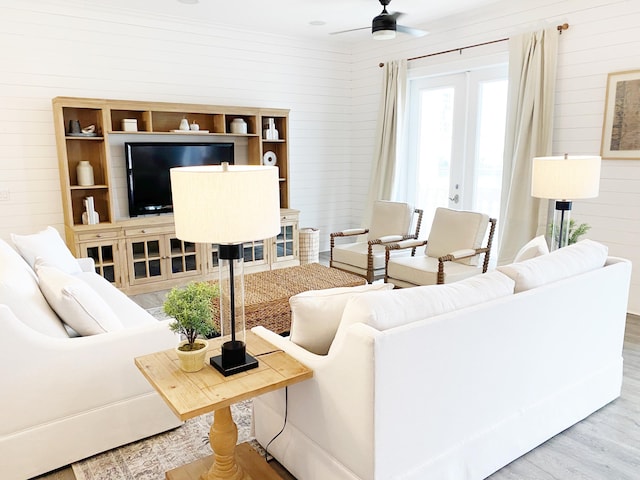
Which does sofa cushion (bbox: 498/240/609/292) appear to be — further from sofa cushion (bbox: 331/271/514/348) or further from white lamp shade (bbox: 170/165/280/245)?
white lamp shade (bbox: 170/165/280/245)

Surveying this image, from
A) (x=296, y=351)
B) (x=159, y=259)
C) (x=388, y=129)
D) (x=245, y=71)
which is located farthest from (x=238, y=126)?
(x=296, y=351)

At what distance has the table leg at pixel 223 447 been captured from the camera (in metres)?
1.87

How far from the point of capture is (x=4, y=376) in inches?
79.3

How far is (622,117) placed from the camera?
4.06m

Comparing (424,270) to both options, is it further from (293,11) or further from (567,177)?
(293,11)

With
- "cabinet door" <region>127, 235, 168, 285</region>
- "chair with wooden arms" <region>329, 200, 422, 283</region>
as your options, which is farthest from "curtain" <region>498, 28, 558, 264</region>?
"cabinet door" <region>127, 235, 168, 285</region>

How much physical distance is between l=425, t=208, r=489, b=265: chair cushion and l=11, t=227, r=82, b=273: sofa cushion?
10.5ft

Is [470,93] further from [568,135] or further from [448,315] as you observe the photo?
[448,315]

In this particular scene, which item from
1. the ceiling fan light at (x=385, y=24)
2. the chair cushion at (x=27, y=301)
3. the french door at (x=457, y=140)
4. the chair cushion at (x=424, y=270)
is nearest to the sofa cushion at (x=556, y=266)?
the chair cushion at (x=424, y=270)

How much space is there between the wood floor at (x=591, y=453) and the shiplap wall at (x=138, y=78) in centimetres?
347

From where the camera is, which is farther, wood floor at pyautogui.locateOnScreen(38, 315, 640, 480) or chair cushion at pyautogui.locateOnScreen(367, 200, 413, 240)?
chair cushion at pyautogui.locateOnScreen(367, 200, 413, 240)

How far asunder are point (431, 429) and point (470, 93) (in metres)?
4.36

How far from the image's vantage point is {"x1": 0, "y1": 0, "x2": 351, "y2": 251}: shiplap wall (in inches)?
179

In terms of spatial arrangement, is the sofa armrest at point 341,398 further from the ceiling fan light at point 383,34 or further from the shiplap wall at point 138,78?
the shiplap wall at point 138,78
